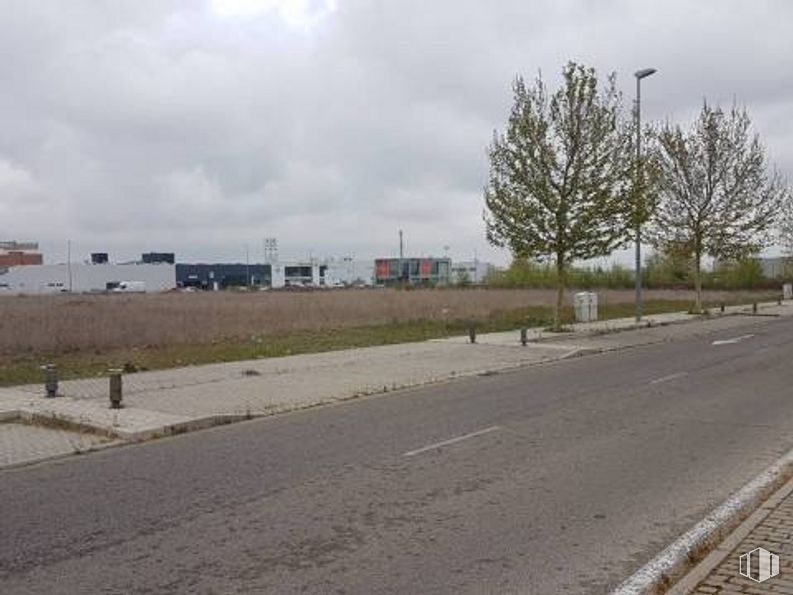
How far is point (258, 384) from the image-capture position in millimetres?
16016

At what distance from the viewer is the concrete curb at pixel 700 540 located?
5340 millimetres

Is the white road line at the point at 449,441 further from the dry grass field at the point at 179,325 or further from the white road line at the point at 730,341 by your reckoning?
the white road line at the point at 730,341

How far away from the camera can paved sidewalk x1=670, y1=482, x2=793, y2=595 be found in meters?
5.00

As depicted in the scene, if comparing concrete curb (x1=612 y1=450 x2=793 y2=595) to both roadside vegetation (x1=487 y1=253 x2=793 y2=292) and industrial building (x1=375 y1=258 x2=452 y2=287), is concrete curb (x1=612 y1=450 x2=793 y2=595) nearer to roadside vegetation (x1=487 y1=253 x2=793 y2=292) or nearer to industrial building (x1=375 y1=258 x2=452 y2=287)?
roadside vegetation (x1=487 y1=253 x2=793 y2=292)

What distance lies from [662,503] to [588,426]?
12.9 feet

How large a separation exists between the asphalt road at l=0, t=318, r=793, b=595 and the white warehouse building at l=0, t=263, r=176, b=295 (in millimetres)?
140537

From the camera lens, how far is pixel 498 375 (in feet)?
59.2

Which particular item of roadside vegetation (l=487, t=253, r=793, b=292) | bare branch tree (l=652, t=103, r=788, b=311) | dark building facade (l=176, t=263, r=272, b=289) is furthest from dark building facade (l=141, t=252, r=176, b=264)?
bare branch tree (l=652, t=103, r=788, b=311)

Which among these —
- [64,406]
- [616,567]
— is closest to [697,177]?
[64,406]

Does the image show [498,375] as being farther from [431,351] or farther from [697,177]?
[697,177]

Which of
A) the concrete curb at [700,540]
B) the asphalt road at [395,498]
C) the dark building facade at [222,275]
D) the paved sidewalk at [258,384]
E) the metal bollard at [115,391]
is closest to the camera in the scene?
the concrete curb at [700,540]

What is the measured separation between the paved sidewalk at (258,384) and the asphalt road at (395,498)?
0.96 meters

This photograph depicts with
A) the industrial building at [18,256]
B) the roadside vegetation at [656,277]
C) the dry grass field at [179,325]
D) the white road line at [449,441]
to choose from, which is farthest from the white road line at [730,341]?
the industrial building at [18,256]

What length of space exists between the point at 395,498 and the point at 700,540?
259 cm
